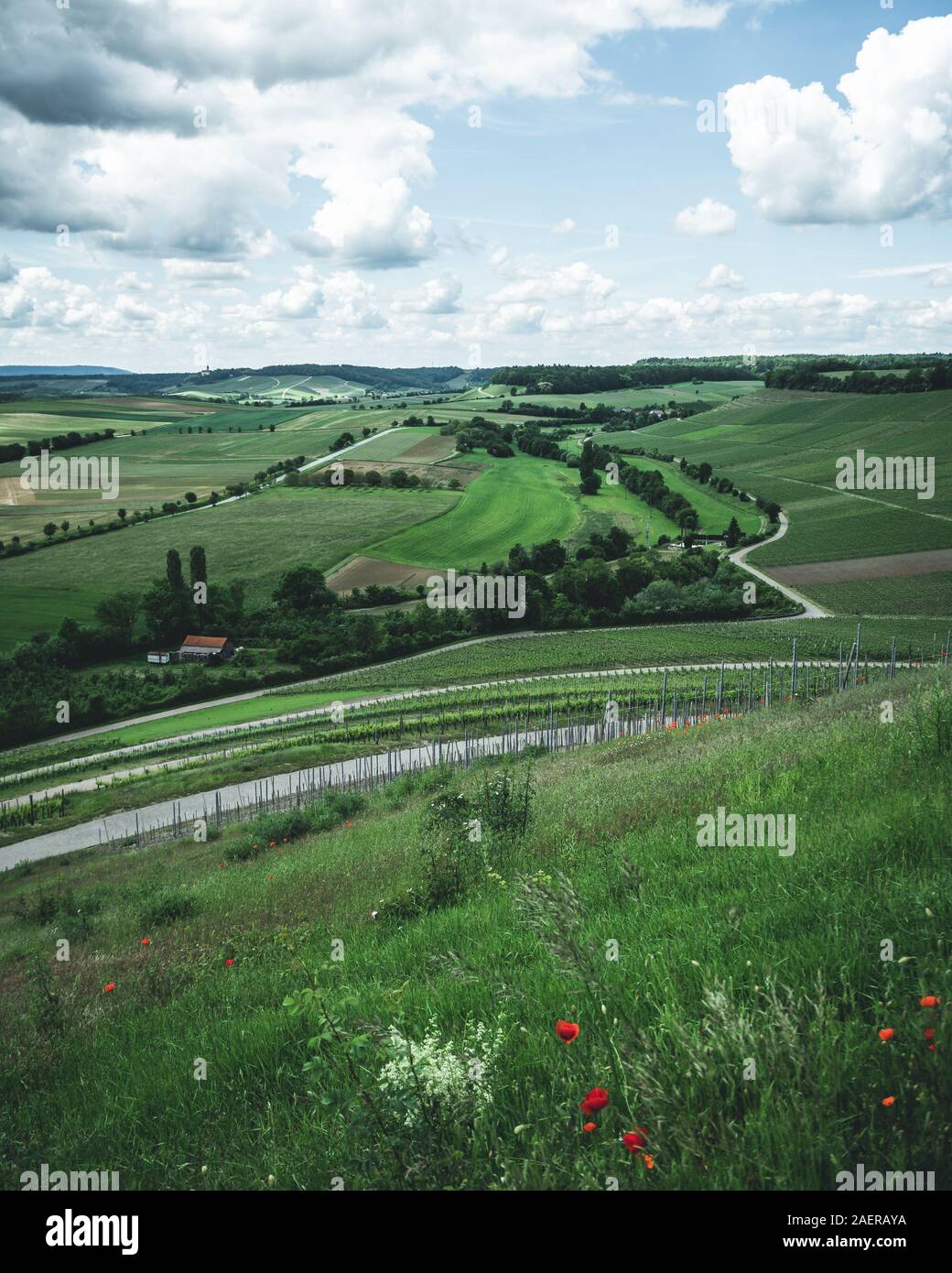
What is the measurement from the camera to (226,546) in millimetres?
105375

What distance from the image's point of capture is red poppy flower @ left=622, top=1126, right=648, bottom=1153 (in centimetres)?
318

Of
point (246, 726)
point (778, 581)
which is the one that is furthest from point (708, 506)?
point (246, 726)

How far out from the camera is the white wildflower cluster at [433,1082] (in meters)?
3.70

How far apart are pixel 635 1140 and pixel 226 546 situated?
109 meters

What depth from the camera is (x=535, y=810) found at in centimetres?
1288

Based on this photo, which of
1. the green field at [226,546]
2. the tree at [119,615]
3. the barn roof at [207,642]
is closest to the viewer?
the barn roof at [207,642]

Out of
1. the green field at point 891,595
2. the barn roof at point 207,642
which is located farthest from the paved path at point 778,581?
the barn roof at point 207,642

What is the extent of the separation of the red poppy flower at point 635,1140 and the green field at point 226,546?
86.5 m

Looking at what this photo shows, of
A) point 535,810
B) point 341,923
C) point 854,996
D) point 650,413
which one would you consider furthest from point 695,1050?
point 650,413

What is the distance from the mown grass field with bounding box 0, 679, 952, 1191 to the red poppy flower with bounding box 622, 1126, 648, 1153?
5 cm

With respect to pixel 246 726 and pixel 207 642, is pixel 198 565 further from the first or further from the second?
pixel 246 726

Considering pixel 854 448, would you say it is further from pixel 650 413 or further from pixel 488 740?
Result: pixel 488 740

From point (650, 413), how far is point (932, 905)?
8096 inches

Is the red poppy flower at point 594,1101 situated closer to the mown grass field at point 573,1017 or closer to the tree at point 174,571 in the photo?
the mown grass field at point 573,1017
